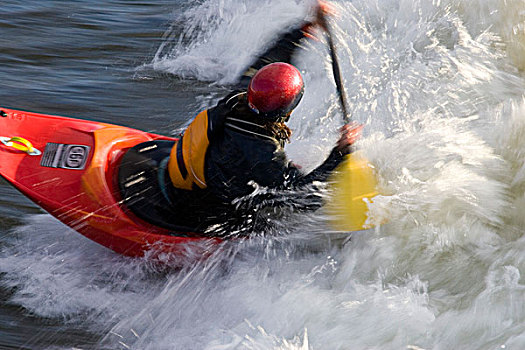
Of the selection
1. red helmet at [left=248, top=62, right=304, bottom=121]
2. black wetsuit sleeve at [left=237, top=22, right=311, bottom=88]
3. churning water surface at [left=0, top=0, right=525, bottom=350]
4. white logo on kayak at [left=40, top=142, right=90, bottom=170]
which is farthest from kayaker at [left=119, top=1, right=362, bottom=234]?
black wetsuit sleeve at [left=237, top=22, right=311, bottom=88]

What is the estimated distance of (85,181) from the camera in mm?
3373

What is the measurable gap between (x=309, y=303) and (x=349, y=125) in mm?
1104

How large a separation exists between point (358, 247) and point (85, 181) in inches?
69.9

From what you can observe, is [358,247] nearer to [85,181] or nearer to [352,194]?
[352,194]

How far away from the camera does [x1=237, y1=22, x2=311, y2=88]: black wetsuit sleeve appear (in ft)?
13.8

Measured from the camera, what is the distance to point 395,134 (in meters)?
4.39

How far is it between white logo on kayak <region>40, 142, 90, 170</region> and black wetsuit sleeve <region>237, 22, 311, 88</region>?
1.38 metres

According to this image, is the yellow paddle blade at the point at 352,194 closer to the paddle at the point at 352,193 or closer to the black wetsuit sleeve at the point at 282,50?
the paddle at the point at 352,193

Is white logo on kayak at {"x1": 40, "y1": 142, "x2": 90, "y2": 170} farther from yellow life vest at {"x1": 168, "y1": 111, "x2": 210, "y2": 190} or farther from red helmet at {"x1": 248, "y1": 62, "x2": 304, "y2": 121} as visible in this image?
red helmet at {"x1": 248, "y1": 62, "x2": 304, "y2": 121}

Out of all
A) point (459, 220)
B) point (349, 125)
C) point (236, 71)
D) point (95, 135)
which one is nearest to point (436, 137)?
point (459, 220)

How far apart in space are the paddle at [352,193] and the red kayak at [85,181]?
0.77 m

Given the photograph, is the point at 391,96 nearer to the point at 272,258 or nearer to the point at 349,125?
the point at 349,125

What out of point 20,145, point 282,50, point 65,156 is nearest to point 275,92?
point 65,156

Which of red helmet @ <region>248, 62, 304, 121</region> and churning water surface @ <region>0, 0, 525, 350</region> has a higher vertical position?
red helmet @ <region>248, 62, 304, 121</region>
